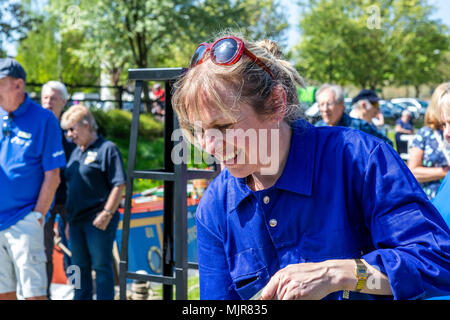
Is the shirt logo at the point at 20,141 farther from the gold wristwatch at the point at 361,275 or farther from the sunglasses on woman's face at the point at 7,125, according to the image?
the gold wristwatch at the point at 361,275

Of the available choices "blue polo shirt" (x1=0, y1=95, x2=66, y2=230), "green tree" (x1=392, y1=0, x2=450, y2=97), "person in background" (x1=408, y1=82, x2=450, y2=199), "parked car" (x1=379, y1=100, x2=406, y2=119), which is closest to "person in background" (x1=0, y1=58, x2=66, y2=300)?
"blue polo shirt" (x1=0, y1=95, x2=66, y2=230)

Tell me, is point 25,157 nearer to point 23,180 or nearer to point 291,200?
point 23,180

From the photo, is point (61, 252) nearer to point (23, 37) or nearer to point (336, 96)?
point (336, 96)

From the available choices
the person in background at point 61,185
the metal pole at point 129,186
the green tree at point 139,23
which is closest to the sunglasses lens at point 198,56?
A: the metal pole at point 129,186

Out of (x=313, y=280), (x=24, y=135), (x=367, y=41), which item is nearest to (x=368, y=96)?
(x=24, y=135)

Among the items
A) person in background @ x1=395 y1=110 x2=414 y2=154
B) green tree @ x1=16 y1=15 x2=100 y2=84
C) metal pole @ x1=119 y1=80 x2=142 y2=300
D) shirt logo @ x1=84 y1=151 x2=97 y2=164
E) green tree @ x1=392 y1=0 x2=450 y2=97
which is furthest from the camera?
green tree @ x1=392 y1=0 x2=450 y2=97

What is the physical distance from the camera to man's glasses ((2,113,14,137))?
3.82 meters

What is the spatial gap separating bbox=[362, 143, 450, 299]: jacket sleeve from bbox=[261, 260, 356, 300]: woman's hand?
0.08 m

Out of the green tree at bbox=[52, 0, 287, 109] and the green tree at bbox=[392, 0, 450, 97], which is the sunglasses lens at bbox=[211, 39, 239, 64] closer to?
the green tree at bbox=[52, 0, 287, 109]

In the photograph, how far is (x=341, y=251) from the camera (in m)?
1.30

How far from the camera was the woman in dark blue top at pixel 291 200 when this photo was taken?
1.18m

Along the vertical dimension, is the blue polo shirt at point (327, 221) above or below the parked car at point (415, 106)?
below

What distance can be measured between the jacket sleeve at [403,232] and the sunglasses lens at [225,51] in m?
0.45
